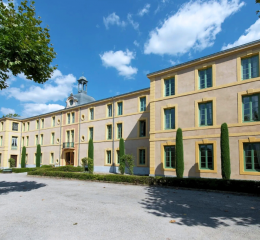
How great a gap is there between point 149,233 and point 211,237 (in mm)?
1485

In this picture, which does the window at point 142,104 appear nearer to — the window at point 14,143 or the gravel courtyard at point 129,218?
the gravel courtyard at point 129,218

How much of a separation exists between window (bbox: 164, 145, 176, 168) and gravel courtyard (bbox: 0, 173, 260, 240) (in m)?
8.01

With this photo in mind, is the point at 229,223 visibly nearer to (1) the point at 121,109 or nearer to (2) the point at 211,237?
(2) the point at 211,237

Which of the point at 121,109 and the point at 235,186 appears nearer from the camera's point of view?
the point at 235,186

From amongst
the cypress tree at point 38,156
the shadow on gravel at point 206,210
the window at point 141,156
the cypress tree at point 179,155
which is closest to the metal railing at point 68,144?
the cypress tree at point 38,156

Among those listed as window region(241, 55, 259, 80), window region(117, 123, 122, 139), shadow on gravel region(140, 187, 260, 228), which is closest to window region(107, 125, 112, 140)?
window region(117, 123, 122, 139)

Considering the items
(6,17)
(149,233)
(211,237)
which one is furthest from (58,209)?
(6,17)

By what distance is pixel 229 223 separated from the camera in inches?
241

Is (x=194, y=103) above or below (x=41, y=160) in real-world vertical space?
above

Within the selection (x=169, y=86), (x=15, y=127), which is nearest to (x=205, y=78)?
(x=169, y=86)

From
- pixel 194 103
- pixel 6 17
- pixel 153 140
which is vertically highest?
pixel 6 17

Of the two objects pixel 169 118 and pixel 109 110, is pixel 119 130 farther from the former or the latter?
pixel 169 118

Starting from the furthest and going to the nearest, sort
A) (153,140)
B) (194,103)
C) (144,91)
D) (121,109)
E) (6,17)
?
(121,109), (144,91), (153,140), (194,103), (6,17)

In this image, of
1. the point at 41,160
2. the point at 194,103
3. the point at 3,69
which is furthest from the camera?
the point at 41,160
